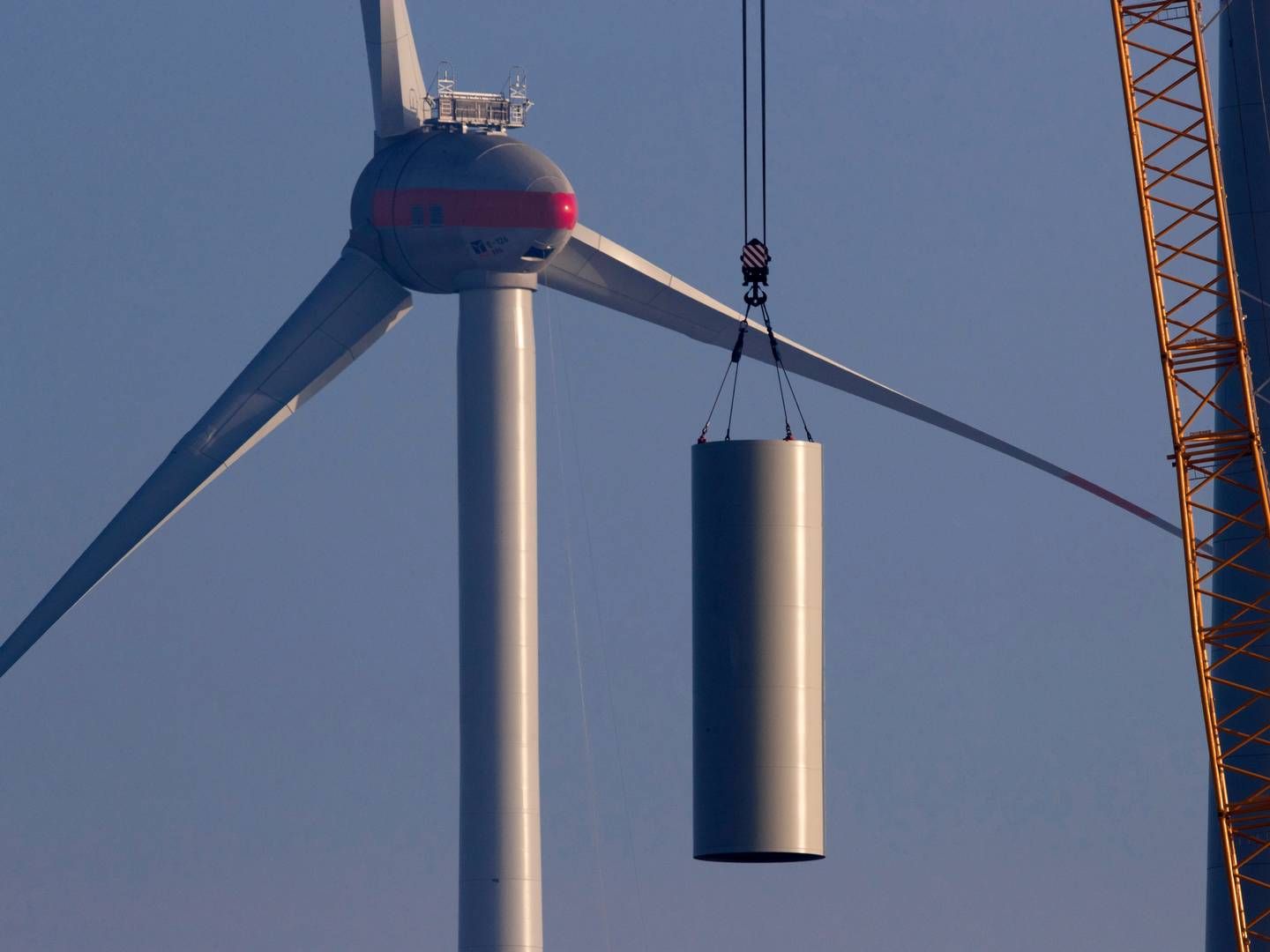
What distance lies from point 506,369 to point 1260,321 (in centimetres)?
2376

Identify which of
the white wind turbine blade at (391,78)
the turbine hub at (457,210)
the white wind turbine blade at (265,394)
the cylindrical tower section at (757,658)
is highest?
the white wind turbine blade at (391,78)

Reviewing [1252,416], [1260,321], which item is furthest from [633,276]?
[1252,416]

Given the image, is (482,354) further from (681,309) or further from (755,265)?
(755,265)

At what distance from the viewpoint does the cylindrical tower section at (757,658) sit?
213ft

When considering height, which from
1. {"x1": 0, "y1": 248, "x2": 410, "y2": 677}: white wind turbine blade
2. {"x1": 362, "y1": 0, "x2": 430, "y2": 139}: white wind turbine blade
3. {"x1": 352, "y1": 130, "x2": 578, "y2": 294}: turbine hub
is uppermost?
{"x1": 362, "y1": 0, "x2": 430, "y2": 139}: white wind turbine blade

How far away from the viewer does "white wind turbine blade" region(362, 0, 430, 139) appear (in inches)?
4464

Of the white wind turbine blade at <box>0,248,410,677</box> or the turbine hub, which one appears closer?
the white wind turbine blade at <box>0,248,410,677</box>

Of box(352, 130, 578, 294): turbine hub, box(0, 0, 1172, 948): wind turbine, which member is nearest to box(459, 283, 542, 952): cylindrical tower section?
box(0, 0, 1172, 948): wind turbine

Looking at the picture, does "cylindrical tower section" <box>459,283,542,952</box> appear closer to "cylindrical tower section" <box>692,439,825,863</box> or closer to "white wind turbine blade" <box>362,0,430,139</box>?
"white wind turbine blade" <box>362,0,430,139</box>

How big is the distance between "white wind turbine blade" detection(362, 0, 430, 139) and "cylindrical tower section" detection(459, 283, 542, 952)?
670cm

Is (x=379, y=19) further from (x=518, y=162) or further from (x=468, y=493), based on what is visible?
(x=468, y=493)

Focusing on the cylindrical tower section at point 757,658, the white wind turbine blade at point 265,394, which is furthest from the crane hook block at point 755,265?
the white wind turbine blade at point 265,394

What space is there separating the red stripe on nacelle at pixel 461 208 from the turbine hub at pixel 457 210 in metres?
0.03

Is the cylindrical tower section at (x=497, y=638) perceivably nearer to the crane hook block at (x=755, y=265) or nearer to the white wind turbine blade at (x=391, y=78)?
the white wind turbine blade at (x=391, y=78)
